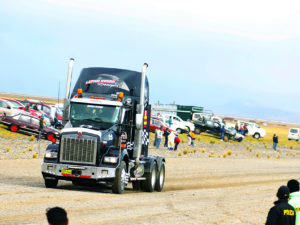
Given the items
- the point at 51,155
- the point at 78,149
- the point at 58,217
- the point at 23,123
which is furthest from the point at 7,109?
the point at 58,217

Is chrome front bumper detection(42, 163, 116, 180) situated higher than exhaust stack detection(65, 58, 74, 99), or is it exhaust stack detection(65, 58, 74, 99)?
exhaust stack detection(65, 58, 74, 99)

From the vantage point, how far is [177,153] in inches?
1572

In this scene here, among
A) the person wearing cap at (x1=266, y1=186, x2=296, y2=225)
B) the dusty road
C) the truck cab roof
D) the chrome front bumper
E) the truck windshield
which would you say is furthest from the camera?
the truck cab roof

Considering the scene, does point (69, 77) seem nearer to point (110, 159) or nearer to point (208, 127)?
point (110, 159)

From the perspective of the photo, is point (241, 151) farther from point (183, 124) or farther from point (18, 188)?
point (18, 188)

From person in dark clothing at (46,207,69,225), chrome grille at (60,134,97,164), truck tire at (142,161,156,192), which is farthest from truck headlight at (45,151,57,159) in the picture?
person in dark clothing at (46,207,69,225)

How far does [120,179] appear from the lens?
52.2ft

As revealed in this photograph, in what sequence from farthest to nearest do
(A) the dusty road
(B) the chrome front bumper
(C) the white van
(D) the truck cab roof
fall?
1. (C) the white van
2. (D) the truck cab roof
3. (B) the chrome front bumper
4. (A) the dusty road

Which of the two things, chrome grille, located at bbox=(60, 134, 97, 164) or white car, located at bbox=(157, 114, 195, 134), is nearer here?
chrome grille, located at bbox=(60, 134, 97, 164)

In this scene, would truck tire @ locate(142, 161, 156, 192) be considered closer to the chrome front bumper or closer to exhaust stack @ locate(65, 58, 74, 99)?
the chrome front bumper

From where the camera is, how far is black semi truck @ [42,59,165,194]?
15.6 m

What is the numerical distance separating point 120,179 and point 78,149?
146 cm

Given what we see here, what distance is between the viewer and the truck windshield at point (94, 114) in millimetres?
16239

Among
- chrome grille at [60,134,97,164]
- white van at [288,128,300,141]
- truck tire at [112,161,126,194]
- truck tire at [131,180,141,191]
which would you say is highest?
chrome grille at [60,134,97,164]
